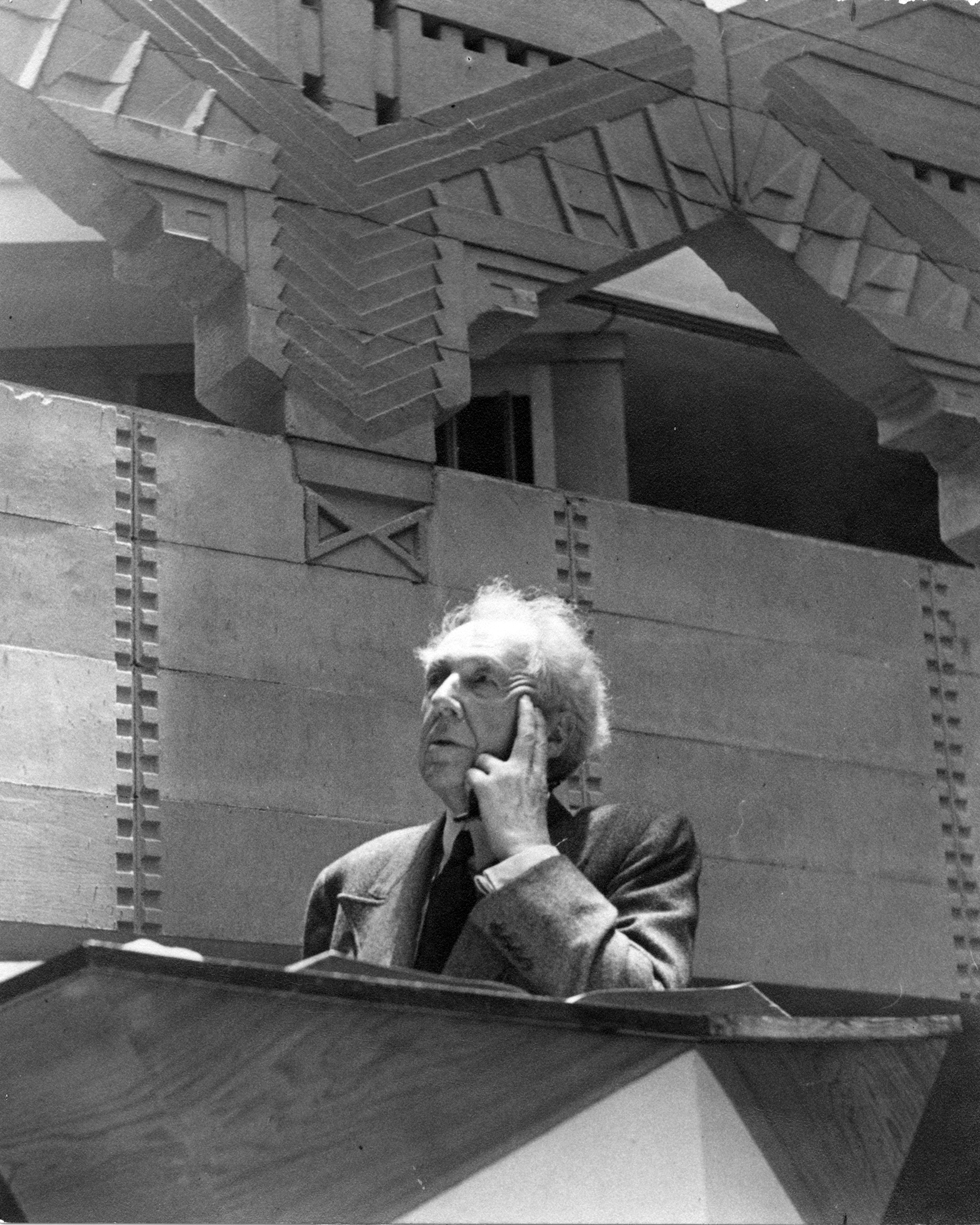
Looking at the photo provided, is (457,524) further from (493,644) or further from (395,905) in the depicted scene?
(395,905)

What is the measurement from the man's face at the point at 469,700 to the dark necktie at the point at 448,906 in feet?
0.24

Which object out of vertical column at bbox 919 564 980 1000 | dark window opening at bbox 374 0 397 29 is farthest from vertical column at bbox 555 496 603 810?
dark window opening at bbox 374 0 397 29

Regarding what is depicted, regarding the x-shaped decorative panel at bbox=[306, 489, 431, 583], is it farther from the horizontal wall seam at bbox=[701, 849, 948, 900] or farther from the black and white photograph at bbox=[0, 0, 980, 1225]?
the horizontal wall seam at bbox=[701, 849, 948, 900]

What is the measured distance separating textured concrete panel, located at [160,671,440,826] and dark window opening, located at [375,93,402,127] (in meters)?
2.06

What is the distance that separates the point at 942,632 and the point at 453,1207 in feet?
22.6

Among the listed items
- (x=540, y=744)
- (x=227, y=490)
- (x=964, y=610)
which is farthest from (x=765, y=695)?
(x=540, y=744)

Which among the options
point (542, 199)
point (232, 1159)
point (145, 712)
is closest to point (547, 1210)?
point (232, 1159)

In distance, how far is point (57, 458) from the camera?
7.65m

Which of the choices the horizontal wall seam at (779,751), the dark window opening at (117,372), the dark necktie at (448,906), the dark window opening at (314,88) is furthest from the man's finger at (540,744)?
the dark window opening at (117,372)

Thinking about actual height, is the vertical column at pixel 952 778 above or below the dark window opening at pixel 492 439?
below

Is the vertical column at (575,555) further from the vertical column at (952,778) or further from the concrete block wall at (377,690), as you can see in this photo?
the vertical column at (952,778)

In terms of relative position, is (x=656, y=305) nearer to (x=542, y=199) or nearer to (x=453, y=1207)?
(x=542, y=199)

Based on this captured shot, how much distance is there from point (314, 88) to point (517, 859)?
5.06 metres

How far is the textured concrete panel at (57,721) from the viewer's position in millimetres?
7293
